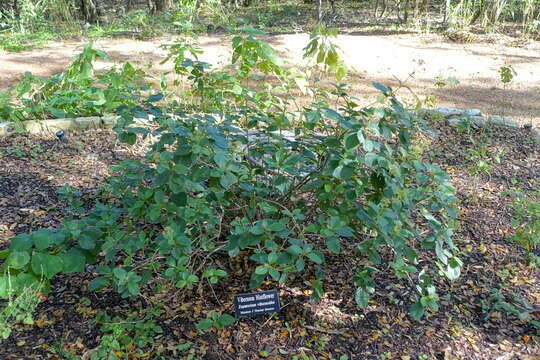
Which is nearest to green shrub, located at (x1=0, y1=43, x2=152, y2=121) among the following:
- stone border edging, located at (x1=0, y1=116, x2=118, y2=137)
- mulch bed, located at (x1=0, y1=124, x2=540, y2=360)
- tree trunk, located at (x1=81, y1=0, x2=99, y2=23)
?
stone border edging, located at (x1=0, y1=116, x2=118, y2=137)

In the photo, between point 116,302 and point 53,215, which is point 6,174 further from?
point 116,302

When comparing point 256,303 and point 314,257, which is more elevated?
point 314,257

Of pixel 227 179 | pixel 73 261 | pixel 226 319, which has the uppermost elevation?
pixel 227 179

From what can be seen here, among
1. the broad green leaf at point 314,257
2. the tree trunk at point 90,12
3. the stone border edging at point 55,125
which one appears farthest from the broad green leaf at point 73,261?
the tree trunk at point 90,12

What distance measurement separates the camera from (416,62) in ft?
20.4

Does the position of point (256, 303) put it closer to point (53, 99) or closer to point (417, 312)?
point (417, 312)

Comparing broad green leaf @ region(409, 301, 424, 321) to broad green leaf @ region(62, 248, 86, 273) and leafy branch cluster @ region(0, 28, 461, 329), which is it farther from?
broad green leaf @ region(62, 248, 86, 273)

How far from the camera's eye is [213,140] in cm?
165

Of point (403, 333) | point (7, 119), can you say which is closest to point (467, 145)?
point (403, 333)

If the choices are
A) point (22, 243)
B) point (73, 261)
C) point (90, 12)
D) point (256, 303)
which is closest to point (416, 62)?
point (256, 303)

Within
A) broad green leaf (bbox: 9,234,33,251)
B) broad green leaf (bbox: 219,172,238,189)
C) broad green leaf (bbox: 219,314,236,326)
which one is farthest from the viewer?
broad green leaf (bbox: 219,314,236,326)

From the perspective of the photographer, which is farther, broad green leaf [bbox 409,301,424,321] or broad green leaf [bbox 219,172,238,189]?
broad green leaf [bbox 409,301,424,321]

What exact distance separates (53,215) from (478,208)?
2.48 meters

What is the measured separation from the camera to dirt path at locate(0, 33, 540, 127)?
5.02m
